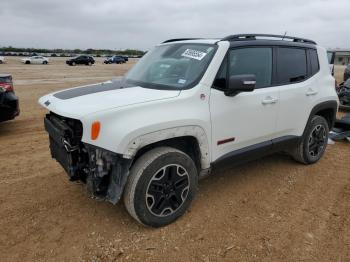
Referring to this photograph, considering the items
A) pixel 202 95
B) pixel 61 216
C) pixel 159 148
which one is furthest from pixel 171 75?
pixel 61 216

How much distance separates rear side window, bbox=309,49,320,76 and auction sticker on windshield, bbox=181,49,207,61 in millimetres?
1998

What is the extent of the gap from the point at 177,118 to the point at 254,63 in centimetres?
139

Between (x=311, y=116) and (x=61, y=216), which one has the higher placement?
(x=311, y=116)

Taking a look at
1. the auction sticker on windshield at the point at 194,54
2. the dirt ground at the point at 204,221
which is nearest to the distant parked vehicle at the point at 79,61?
the dirt ground at the point at 204,221

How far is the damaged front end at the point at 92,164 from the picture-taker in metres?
2.93

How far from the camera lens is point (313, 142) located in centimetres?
492

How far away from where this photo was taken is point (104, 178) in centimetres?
304

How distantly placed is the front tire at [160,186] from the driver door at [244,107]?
0.43 metres

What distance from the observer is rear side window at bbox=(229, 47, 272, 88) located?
11.8 feet

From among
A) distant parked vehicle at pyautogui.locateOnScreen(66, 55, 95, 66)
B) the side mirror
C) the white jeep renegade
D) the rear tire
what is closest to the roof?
the white jeep renegade

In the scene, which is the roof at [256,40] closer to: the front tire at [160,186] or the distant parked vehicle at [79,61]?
the front tire at [160,186]

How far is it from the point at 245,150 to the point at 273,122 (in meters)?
0.56

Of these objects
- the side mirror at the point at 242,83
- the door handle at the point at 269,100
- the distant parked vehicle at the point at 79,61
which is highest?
the side mirror at the point at 242,83

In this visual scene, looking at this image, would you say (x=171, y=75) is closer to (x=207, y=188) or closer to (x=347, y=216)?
(x=207, y=188)
